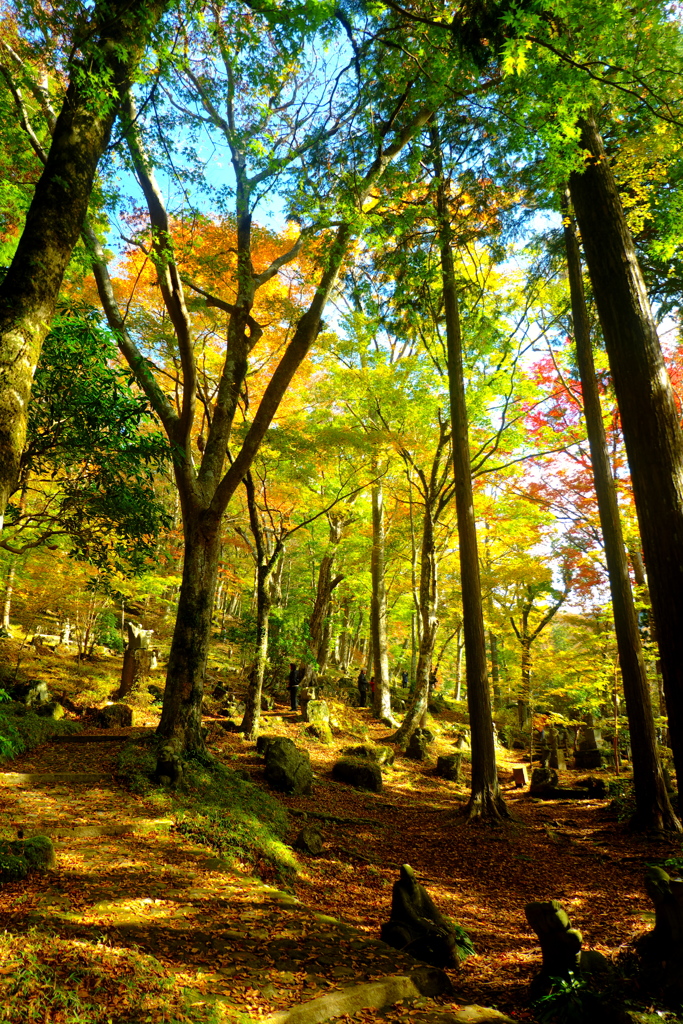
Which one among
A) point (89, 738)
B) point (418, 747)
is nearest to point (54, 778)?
point (89, 738)

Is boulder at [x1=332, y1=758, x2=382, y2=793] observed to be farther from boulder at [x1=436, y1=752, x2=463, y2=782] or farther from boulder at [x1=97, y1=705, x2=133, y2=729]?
boulder at [x1=97, y1=705, x2=133, y2=729]

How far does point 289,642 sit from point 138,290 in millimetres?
10263

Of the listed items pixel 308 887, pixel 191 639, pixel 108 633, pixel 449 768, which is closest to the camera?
pixel 308 887

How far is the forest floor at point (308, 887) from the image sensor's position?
321 cm

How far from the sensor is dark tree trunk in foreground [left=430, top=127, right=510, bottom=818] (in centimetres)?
834

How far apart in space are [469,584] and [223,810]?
206 inches

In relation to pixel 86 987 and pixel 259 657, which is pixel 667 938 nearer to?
pixel 86 987

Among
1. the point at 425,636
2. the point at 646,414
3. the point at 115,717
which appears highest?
the point at 646,414

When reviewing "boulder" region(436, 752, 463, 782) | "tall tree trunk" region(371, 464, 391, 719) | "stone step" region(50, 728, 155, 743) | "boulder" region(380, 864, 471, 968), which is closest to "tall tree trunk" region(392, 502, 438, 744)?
"boulder" region(436, 752, 463, 782)

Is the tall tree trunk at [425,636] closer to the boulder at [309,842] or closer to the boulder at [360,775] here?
the boulder at [360,775]

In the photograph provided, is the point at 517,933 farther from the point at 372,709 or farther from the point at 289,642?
the point at 372,709

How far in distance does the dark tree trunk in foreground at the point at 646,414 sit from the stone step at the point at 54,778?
258 inches

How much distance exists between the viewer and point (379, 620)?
646 inches

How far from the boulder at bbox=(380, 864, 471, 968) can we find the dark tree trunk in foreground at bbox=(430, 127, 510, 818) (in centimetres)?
431
